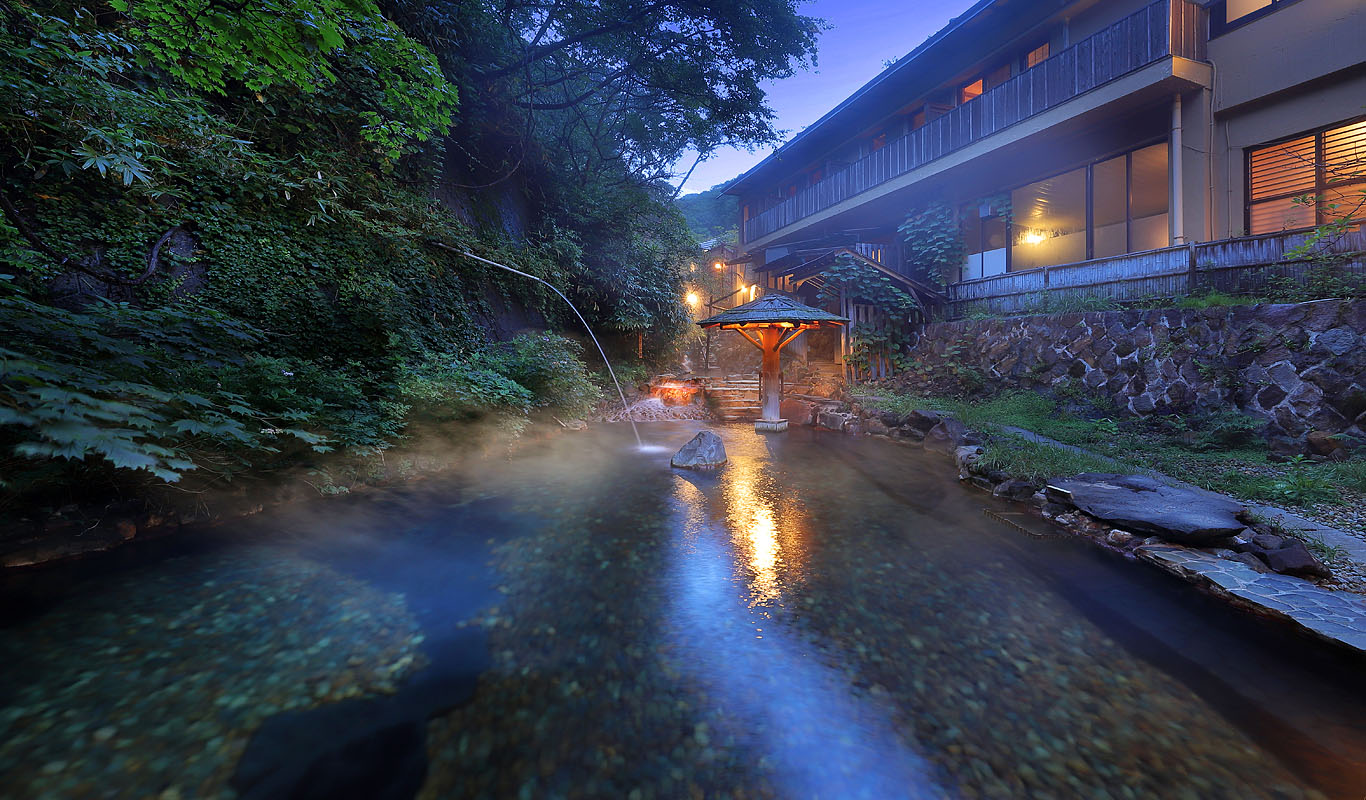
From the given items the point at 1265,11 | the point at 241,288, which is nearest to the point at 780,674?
the point at 241,288

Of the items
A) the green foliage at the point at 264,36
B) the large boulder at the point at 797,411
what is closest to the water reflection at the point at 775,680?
the green foliage at the point at 264,36

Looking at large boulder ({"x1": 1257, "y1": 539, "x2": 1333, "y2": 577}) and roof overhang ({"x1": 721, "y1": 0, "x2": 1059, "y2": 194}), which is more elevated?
roof overhang ({"x1": 721, "y1": 0, "x2": 1059, "y2": 194})

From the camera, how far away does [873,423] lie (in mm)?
11133

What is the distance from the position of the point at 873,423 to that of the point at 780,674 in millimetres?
9046

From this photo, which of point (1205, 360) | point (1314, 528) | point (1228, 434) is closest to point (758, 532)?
point (1314, 528)

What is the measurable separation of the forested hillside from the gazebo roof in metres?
3.88

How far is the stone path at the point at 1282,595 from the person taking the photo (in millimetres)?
3051

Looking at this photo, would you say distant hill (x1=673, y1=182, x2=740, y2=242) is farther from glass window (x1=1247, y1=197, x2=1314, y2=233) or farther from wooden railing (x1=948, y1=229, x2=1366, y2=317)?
glass window (x1=1247, y1=197, x2=1314, y2=233)

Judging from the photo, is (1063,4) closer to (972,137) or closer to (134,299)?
(972,137)

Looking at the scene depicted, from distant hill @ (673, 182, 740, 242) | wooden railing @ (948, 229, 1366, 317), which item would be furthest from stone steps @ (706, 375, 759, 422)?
distant hill @ (673, 182, 740, 242)

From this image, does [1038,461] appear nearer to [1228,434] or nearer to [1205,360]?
[1228,434]

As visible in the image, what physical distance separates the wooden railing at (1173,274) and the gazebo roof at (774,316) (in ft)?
14.3

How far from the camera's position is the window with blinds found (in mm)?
8055

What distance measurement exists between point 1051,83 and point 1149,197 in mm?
5668
